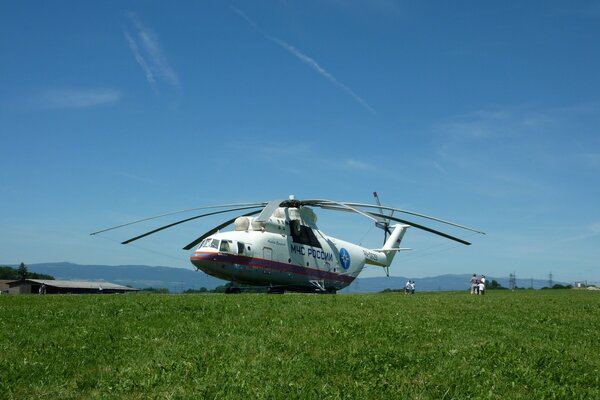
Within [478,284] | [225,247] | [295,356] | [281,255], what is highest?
[225,247]

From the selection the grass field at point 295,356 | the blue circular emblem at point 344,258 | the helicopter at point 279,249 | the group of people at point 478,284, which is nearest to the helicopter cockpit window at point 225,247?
the helicopter at point 279,249

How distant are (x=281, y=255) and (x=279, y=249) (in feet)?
1.56

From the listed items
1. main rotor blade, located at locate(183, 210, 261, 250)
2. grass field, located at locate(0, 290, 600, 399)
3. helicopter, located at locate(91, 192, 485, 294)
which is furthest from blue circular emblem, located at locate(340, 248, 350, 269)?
grass field, located at locate(0, 290, 600, 399)

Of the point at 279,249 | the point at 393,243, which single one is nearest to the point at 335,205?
the point at 279,249

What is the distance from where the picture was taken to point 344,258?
4688 cm

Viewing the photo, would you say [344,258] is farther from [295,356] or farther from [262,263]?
[295,356]

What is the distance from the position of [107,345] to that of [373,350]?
5327 millimetres

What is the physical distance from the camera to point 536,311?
17.9m

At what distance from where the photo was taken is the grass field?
8539 millimetres

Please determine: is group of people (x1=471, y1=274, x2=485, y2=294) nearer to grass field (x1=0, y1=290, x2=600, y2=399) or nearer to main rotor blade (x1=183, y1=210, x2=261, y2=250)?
main rotor blade (x1=183, y1=210, x2=261, y2=250)

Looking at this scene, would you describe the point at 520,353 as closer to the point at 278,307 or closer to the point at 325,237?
the point at 278,307

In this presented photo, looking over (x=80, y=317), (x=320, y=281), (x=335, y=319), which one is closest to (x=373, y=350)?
(x=335, y=319)

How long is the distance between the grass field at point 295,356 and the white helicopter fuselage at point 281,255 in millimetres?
21359

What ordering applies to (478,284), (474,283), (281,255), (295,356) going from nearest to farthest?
1. (295,356)
2. (281,255)
3. (478,284)
4. (474,283)
